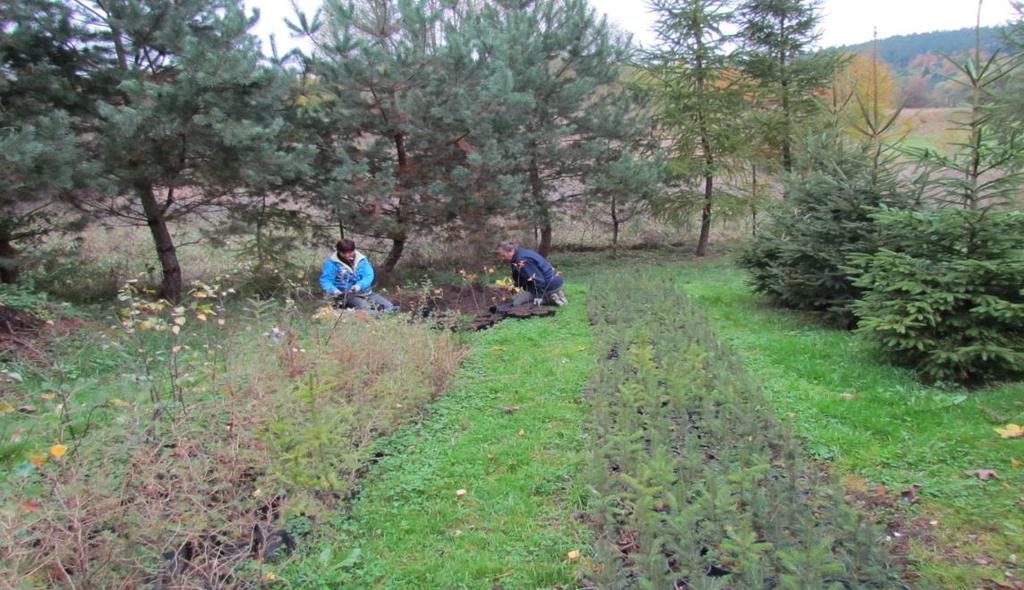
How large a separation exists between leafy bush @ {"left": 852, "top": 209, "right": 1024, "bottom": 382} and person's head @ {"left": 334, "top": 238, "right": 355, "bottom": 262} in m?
5.53

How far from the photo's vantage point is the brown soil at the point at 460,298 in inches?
340

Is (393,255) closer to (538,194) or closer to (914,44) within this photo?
(538,194)

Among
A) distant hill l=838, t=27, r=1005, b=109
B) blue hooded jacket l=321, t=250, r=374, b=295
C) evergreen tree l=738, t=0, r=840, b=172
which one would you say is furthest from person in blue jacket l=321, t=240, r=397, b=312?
evergreen tree l=738, t=0, r=840, b=172

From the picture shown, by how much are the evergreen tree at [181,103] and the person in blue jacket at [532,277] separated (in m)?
3.01

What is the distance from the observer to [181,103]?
6844 mm

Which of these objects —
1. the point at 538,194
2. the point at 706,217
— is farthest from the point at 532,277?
the point at 706,217

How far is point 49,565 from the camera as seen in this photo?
2.18 metres

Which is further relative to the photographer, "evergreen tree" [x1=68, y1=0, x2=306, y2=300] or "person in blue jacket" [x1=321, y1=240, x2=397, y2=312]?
"person in blue jacket" [x1=321, y1=240, x2=397, y2=312]

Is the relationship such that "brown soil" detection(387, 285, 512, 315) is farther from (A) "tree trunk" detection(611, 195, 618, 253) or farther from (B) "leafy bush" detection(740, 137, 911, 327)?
(A) "tree trunk" detection(611, 195, 618, 253)

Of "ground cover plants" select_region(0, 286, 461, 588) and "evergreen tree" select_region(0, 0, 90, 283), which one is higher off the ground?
"evergreen tree" select_region(0, 0, 90, 283)

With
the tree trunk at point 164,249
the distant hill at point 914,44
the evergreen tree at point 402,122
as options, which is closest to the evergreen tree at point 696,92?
the evergreen tree at point 402,122

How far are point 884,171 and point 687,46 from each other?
26.8 feet

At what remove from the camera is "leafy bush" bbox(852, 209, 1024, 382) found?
448 centimetres

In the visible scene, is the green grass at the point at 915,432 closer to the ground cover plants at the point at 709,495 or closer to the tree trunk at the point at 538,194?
the ground cover plants at the point at 709,495
